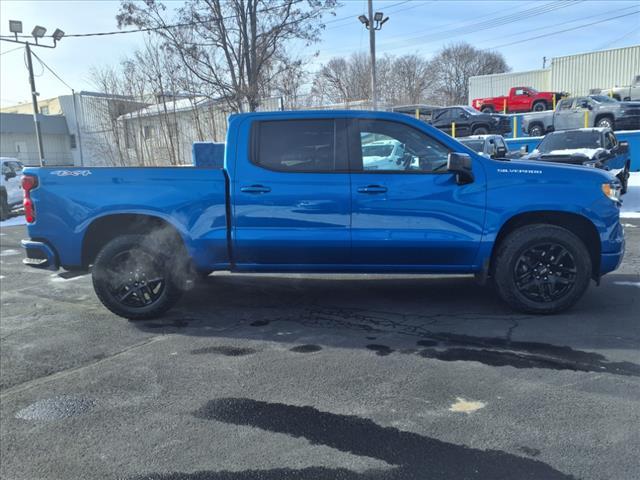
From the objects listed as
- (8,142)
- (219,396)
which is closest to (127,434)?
(219,396)

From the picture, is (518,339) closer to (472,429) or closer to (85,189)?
(472,429)

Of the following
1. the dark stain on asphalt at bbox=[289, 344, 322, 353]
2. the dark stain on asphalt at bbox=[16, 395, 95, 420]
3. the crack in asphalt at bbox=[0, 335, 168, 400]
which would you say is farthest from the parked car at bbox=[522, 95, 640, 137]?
the dark stain on asphalt at bbox=[16, 395, 95, 420]

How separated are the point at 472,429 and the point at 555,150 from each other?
11831 millimetres

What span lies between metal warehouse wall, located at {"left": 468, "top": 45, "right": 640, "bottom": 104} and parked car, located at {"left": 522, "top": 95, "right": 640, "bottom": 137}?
16723 millimetres

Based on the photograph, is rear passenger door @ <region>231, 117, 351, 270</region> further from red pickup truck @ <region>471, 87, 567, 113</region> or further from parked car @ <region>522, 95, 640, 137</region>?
red pickup truck @ <region>471, 87, 567, 113</region>

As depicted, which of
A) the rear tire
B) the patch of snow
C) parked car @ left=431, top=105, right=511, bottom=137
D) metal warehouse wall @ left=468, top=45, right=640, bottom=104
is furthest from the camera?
metal warehouse wall @ left=468, top=45, right=640, bottom=104

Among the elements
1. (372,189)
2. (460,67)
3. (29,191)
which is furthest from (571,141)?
(460,67)

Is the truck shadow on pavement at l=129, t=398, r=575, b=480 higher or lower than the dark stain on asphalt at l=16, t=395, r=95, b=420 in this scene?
lower

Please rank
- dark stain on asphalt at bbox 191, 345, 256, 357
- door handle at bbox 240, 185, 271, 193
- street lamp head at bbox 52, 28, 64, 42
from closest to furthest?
dark stain on asphalt at bbox 191, 345, 256, 357, door handle at bbox 240, 185, 271, 193, street lamp head at bbox 52, 28, 64, 42

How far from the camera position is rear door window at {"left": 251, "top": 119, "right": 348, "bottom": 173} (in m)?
5.01

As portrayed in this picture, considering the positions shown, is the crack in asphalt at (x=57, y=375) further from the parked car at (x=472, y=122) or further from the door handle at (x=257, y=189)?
the parked car at (x=472, y=122)

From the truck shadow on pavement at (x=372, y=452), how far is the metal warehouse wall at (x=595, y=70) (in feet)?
129

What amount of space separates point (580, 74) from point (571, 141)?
28.2 metres

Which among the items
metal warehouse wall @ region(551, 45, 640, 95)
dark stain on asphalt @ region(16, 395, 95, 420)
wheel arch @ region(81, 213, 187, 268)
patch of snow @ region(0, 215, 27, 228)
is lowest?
dark stain on asphalt @ region(16, 395, 95, 420)
